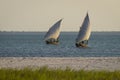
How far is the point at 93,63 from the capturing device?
113 ft

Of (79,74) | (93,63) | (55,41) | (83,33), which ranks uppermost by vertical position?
(79,74)

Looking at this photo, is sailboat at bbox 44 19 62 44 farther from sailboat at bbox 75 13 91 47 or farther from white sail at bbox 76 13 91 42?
white sail at bbox 76 13 91 42

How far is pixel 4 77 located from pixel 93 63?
40.8 ft

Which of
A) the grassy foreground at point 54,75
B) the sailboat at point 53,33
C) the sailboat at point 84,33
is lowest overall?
the sailboat at point 53,33

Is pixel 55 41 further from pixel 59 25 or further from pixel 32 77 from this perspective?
pixel 32 77

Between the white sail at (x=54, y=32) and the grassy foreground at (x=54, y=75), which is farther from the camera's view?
the white sail at (x=54, y=32)

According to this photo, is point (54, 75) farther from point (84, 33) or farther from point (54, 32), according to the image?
point (54, 32)

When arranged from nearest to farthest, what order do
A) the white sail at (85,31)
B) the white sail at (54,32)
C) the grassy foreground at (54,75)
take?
the grassy foreground at (54,75)
the white sail at (85,31)
the white sail at (54,32)

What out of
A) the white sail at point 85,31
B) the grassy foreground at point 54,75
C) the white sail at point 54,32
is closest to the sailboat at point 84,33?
the white sail at point 85,31

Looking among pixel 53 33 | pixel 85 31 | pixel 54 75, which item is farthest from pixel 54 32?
pixel 54 75

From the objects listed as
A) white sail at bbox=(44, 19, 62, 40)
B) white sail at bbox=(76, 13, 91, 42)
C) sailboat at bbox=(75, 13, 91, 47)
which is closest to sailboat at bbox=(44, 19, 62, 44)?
white sail at bbox=(44, 19, 62, 40)

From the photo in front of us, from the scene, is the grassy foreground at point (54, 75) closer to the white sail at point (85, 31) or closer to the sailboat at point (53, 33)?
the white sail at point (85, 31)

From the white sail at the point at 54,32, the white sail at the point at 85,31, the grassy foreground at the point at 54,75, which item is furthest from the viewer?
the white sail at the point at 54,32

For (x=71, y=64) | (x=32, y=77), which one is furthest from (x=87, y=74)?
(x=71, y=64)
